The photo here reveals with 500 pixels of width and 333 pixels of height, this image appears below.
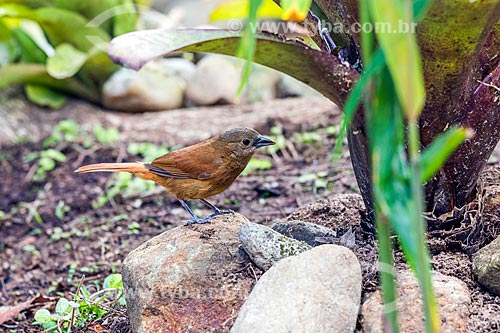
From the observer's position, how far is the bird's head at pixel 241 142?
316 cm

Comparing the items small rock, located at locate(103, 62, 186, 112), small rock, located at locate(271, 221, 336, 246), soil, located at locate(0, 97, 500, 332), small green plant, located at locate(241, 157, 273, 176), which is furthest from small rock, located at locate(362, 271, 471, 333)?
small rock, located at locate(103, 62, 186, 112)

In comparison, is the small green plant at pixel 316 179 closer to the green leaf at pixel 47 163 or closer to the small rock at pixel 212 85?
the green leaf at pixel 47 163

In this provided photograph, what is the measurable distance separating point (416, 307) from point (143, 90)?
14.9 ft

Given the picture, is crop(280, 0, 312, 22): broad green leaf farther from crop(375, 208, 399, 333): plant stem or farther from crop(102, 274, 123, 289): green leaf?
Answer: crop(102, 274, 123, 289): green leaf

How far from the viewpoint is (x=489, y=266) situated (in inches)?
84.0

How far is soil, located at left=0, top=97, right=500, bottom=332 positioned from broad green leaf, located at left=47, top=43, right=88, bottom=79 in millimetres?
549

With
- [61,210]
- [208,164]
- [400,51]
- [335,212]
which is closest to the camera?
[400,51]

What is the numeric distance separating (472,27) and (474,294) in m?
0.77

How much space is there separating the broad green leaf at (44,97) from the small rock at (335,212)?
3.65 m

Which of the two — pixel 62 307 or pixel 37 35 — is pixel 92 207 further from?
pixel 37 35

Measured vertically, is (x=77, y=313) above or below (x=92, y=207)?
above

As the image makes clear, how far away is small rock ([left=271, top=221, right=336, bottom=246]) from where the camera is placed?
2.53 metres

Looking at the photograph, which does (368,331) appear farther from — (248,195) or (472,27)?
(248,195)

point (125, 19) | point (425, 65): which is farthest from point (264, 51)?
point (125, 19)
